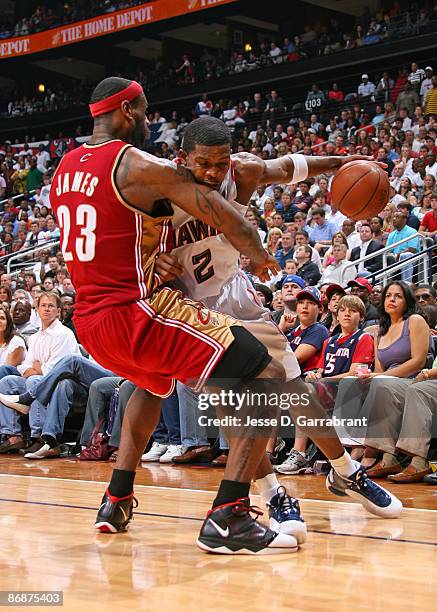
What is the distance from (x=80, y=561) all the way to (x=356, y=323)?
3463 mm

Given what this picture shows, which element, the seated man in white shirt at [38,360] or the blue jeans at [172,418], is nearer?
the blue jeans at [172,418]

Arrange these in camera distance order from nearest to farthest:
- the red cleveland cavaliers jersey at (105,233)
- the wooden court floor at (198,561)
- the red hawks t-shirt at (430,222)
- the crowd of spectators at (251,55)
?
the wooden court floor at (198,561) < the red cleveland cavaliers jersey at (105,233) < the red hawks t-shirt at (430,222) < the crowd of spectators at (251,55)

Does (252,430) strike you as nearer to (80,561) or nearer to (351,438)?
(80,561)

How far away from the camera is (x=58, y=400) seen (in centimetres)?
691

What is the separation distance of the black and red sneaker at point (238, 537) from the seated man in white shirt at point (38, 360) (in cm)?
435

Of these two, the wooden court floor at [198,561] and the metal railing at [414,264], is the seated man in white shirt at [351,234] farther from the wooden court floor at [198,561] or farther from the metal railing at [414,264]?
the wooden court floor at [198,561]

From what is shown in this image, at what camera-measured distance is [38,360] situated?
7.39m

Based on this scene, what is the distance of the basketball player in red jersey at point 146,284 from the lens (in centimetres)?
298

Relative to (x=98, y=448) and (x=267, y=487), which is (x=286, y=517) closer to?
(x=267, y=487)

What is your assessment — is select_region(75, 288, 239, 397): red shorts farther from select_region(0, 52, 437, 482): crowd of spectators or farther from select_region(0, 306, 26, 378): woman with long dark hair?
select_region(0, 306, 26, 378): woman with long dark hair

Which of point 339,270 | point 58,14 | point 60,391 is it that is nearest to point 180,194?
point 60,391

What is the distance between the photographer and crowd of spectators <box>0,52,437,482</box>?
5.54 m

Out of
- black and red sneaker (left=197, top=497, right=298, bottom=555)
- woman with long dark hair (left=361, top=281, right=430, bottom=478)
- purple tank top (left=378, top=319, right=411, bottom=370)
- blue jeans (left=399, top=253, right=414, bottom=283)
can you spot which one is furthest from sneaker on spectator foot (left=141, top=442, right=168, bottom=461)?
black and red sneaker (left=197, top=497, right=298, bottom=555)

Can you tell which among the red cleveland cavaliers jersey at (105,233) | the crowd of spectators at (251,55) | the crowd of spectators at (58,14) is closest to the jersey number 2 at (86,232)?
the red cleveland cavaliers jersey at (105,233)
